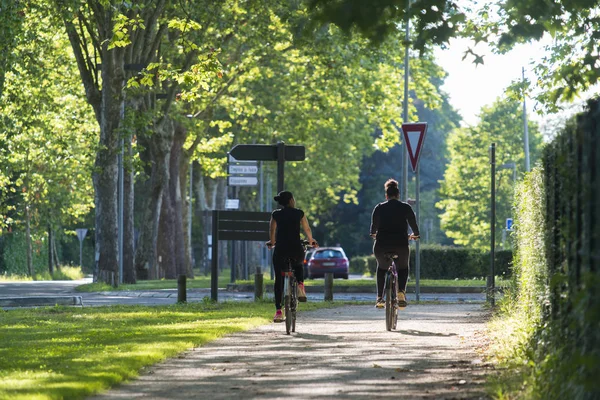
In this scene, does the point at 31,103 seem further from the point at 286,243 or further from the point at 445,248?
the point at 286,243

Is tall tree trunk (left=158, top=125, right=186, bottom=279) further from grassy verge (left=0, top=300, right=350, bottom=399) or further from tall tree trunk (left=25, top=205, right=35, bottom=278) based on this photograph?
grassy verge (left=0, top=300, right=350, bottom=399)

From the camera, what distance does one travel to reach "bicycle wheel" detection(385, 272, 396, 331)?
52.5ft

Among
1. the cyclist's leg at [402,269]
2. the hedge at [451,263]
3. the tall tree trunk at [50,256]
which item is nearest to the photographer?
the cyclist's leg at [402,269]

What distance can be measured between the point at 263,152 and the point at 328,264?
31643mm

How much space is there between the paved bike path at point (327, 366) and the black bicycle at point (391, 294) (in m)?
0.17

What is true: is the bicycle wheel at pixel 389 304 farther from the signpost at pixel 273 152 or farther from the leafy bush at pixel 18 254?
the leafy bush at pixel 18 254

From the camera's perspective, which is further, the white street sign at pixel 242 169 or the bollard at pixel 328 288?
the white street sign at pixel 242 169

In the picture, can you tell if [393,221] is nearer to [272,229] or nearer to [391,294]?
[391,294]

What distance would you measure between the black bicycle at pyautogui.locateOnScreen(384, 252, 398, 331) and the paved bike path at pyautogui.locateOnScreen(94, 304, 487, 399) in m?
0.17

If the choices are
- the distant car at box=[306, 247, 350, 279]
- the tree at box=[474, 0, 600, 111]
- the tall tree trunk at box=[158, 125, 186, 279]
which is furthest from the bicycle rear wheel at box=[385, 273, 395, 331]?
the distant car at box=[306, 247, 350, 279]

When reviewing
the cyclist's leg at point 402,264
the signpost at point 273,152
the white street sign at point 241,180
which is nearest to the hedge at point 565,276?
the cyclist's leg at point 402,264

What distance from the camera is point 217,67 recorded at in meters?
21.6

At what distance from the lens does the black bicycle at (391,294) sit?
16.0 meters

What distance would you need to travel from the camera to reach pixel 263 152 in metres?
23.5
